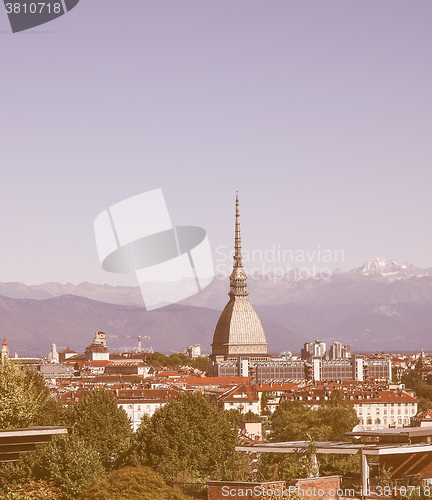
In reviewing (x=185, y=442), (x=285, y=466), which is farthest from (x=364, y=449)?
(x=185, y=442)

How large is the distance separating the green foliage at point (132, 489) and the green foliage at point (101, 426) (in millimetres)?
20194

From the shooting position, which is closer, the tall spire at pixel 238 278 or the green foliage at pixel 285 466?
the green foliage at pixel 285 466

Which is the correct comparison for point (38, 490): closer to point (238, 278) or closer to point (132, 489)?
point (132, 489)

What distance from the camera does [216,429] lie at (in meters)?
47.8

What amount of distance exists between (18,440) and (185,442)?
2083 centimetres

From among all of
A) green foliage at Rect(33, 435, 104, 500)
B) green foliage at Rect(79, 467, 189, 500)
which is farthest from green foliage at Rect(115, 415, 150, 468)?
green foliage at Rect(79, 467, 189, 500)

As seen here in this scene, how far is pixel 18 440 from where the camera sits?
85.4 ft

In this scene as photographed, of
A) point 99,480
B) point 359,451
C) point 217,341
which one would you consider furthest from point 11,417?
point 217,341

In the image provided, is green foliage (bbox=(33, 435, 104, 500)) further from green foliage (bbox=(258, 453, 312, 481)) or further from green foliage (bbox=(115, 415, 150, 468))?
green foliage (bbox=(258, 453, 312, 481))

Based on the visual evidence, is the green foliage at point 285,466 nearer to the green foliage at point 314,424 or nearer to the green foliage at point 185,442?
the green foliage at point 185,442

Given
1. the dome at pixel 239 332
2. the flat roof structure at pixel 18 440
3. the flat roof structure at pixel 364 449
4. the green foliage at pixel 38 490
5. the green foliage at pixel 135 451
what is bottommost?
the green foliage at pixel 38 490

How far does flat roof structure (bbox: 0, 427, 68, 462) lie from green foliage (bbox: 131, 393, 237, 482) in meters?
16.4

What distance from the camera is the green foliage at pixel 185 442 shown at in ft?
145

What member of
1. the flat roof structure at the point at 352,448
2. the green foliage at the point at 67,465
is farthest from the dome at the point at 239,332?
the flat roof structure at the point at 352,448
